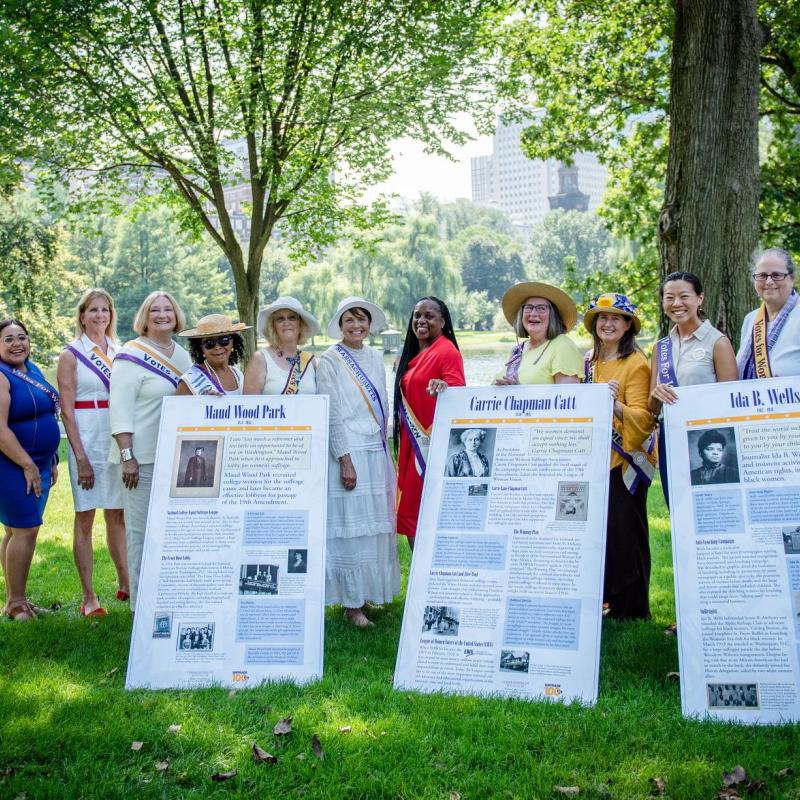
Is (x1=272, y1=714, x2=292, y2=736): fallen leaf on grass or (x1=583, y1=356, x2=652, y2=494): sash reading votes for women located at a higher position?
(x1=583, y1=356, x2=652, y2=494): sash reading votes for women

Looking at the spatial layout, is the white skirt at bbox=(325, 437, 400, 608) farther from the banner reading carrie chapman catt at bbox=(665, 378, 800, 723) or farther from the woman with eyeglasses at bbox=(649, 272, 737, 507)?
the banner reading carrie chapman catt at bbox=(665, 378, 800, 723)

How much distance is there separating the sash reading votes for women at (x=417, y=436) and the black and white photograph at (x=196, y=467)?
58.2 inches

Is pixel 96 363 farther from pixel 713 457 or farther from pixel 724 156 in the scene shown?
pixel 724 156

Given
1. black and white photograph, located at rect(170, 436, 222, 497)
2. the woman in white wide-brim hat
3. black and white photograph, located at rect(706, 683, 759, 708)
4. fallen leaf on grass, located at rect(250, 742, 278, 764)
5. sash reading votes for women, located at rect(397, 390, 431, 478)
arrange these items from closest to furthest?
fallen leaf on grass, located at rect(250, 742, 278, 764) → black and white photograph, located at rect(706, 683, 759, 708) → black and white photograph, located at rect(170, 436, 222, 497) → the woman in white wide-brim hat → sash reading votes for women, located at rect(397, 390, 431, 478)

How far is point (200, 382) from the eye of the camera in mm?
5469

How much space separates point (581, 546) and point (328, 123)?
1033 cm

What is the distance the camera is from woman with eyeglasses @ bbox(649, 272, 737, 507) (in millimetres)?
4914

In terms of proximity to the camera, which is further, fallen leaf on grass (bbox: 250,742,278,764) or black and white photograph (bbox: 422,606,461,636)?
black and white photograph (bbox: 422,606,461,636)

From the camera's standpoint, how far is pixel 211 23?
1262 centimetres

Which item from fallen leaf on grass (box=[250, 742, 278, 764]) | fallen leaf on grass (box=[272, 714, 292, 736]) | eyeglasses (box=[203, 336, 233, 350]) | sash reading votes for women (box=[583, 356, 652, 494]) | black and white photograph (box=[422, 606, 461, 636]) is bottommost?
fallen leaf on grass (box=[250, 742, 278, 764])

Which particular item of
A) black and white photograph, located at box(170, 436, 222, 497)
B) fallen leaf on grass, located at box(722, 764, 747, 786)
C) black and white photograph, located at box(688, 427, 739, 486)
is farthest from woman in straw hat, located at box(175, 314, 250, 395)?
fallen leaf on grass, located at box(722, 764, 747, 786)

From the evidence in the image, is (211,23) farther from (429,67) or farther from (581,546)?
(581,546)

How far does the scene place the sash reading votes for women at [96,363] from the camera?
6.26m

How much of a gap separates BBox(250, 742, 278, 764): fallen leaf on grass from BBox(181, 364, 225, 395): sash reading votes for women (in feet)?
7.53
